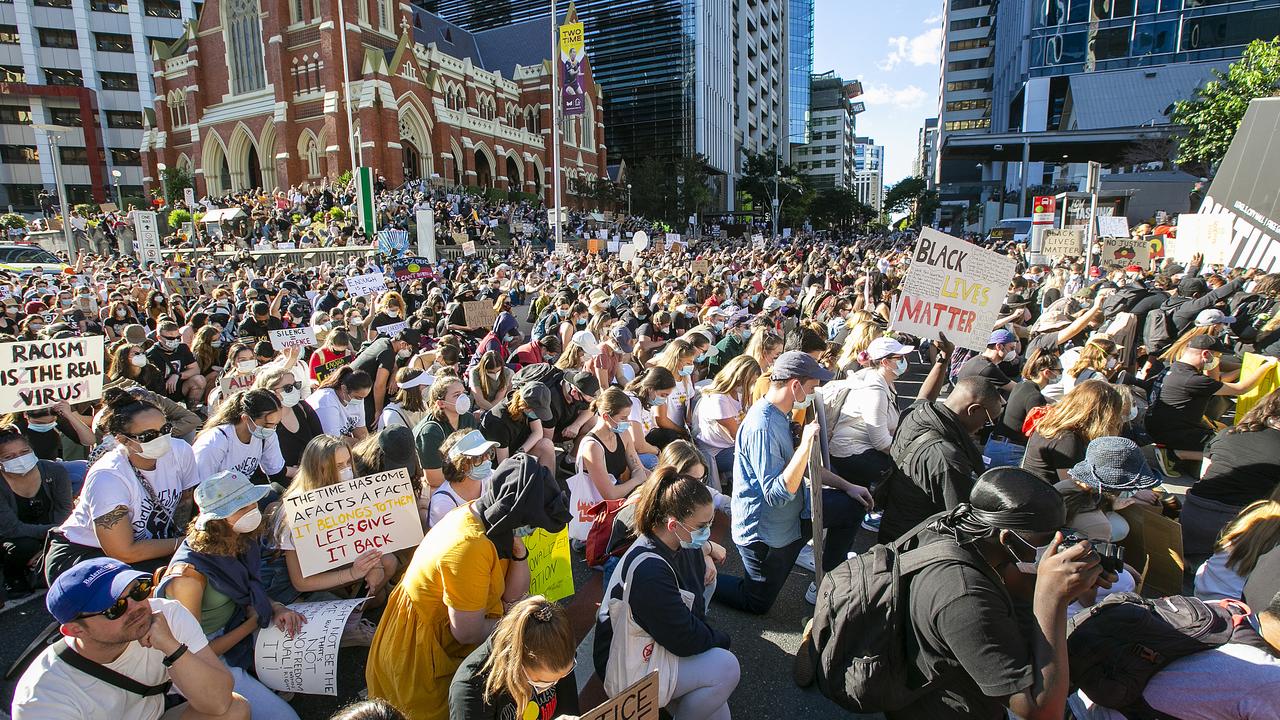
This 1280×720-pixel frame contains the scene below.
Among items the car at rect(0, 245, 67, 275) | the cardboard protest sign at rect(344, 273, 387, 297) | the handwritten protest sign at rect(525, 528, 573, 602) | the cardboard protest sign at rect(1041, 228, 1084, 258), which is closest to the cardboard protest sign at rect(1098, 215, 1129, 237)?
the cardboard protest sign at rect(1041, 228, 1084, 258)

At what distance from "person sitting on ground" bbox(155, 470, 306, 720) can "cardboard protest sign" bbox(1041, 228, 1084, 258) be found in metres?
20.3

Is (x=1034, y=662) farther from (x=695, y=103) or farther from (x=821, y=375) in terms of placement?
(x=695, y=103)

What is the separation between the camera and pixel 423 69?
1677 inches

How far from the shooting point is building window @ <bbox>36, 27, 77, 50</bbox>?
54188 millimetres

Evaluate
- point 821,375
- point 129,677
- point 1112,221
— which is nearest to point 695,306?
point 821,375

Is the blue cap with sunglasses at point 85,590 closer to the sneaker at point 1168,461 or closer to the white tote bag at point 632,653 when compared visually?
the white tote bag at point 632,653

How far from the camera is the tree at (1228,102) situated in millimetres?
21156

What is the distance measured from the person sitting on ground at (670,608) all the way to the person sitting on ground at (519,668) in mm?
426

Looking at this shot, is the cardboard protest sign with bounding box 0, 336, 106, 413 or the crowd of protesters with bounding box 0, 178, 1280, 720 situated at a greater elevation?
the cardboard protest sign with bounding box 0, 336, 106, 413

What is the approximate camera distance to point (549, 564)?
3977mm

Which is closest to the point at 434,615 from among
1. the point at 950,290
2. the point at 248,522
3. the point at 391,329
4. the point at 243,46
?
the point at 248,522

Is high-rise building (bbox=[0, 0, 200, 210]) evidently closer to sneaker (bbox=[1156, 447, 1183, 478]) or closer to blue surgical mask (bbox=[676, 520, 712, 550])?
blue surgical mask (bbox=[676, 520, 712, 550])

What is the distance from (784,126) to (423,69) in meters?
98.1

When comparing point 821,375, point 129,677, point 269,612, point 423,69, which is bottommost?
point 269,612
